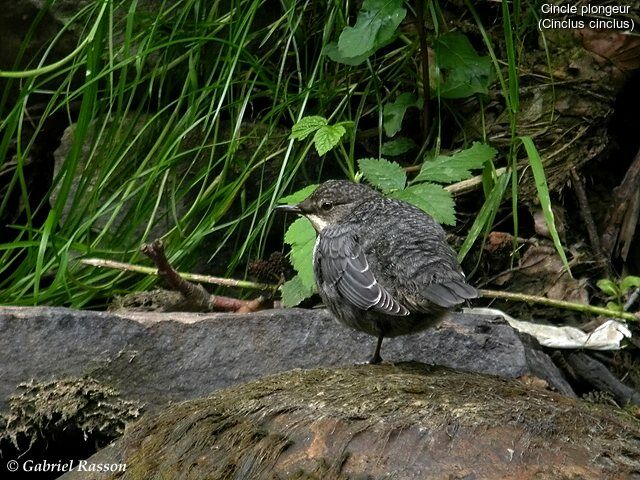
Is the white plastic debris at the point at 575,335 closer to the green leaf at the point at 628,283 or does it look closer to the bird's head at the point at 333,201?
the green leaf at the point at 628,283

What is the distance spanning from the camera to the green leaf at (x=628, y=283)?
4.60 m

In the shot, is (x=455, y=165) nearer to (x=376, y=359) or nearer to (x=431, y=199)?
(x=431, y=199)

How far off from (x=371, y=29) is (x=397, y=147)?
0.80 metres

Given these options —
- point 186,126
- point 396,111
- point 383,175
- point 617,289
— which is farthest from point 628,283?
point 186,126

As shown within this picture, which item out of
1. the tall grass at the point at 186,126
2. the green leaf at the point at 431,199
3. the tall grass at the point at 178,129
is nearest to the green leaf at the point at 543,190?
the tall grass at the point at 186,126

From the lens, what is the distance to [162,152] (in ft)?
16.0

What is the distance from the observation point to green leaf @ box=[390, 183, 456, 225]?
4113mm

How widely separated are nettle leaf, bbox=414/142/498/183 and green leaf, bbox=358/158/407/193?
93mm

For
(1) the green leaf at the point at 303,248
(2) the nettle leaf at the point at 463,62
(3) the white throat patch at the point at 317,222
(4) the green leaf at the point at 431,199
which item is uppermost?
(2) the nettle leaf at the point at 463,62

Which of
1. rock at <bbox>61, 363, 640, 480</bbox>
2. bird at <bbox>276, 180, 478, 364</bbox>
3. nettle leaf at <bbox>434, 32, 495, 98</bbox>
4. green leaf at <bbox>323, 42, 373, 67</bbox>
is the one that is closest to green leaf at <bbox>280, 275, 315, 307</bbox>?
bird at <bbox>276, 180, 478, 364</bbox>

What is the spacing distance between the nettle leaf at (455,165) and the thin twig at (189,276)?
0.96 m

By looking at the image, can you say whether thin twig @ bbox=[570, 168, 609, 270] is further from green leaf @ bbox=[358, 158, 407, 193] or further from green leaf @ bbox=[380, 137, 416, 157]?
green leaf @ bbox=[358, 158, 407, 193]

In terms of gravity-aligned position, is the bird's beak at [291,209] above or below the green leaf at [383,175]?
below

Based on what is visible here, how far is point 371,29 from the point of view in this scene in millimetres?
4516
